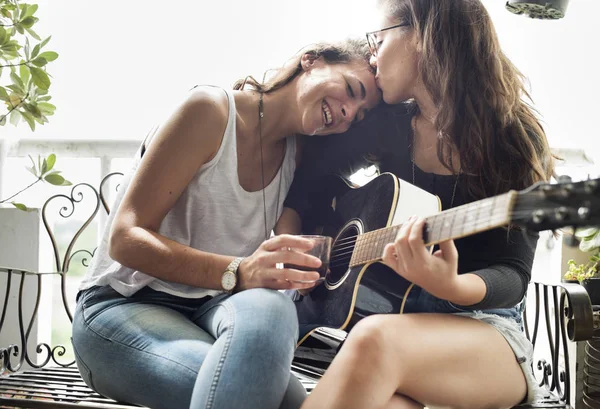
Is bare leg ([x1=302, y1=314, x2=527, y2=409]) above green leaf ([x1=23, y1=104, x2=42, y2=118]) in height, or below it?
below

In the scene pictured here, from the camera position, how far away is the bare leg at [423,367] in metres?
1.23

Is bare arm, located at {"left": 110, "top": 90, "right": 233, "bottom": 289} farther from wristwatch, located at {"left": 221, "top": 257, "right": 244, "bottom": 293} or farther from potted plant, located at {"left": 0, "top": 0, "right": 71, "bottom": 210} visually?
potted plant, located at {"left": 0, "top": 0, "right": 71, "bottom": 210}

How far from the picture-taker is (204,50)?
2.93m

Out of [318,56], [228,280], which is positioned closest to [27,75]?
[318,56]

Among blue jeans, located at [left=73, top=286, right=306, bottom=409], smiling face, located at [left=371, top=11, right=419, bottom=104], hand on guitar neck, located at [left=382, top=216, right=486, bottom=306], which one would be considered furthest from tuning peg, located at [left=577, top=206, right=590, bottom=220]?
smiling face, located at [left=371, top=11, right=419, bottom=104]

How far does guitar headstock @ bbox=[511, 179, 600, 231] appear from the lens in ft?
2.97

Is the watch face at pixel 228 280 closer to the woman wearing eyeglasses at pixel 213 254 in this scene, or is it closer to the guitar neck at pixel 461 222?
the woman wearing eyeglasses at pixel 213 254

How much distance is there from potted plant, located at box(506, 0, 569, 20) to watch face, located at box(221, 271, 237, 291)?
1.42 metres

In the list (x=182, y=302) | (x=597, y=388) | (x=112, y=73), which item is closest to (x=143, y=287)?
(x=182, y=302)

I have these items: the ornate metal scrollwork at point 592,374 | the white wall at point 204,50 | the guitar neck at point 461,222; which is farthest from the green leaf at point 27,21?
the ornate metal scrollwork at point 592,374

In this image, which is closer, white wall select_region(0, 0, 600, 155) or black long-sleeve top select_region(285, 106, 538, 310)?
black long-sleeve top select_region(285, 106, 538, 310)

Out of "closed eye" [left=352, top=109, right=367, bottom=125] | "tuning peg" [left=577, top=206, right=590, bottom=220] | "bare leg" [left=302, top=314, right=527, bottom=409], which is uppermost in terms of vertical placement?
"tuning peg" [left=577, top=206, right=590, bottom=220]

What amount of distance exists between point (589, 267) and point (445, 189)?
1018 mm

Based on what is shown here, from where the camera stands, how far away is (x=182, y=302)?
5.19 ft
